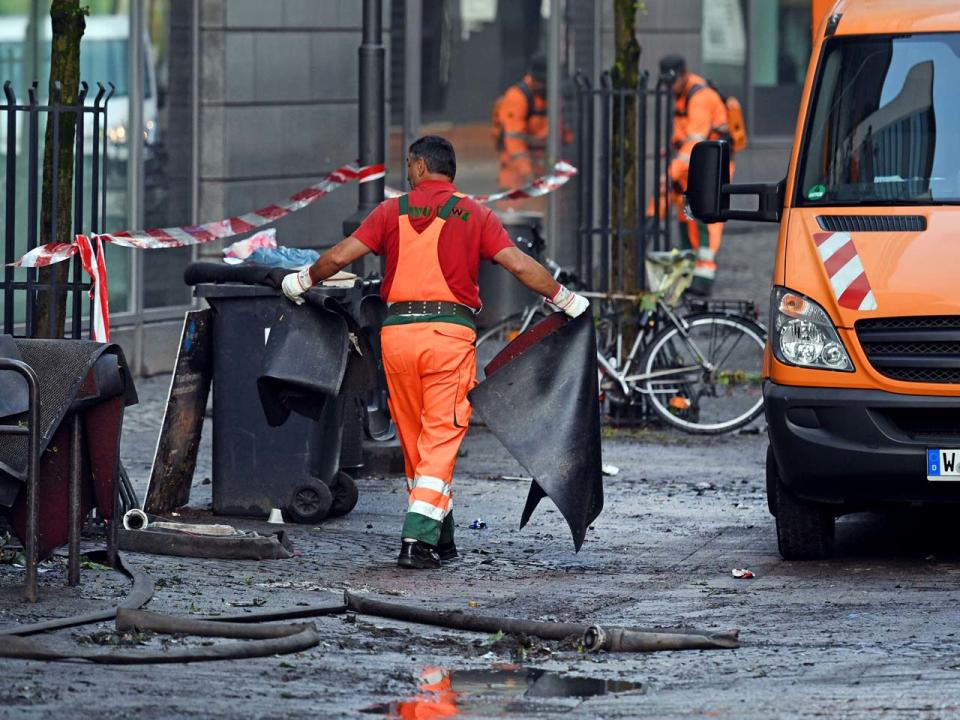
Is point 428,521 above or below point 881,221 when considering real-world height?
below

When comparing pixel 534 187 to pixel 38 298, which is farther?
pixel 534 187

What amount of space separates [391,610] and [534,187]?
636 centimetres

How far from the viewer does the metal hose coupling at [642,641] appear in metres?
6.64

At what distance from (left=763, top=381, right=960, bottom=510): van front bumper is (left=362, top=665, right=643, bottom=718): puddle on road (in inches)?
80.8

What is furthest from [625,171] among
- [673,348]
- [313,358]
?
[313,358]

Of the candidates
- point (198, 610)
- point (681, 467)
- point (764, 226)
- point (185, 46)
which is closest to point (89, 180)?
point (185, 46)

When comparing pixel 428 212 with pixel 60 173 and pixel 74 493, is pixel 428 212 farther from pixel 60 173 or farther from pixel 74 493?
pixel 74 493

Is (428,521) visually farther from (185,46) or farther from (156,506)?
(185,46)

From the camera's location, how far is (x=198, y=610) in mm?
7156

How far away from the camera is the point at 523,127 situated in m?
18.1

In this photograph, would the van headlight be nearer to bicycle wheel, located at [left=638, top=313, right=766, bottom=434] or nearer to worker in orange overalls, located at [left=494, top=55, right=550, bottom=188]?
bicycle wheel, located at [left=638, top=313, right=766, bottom=434]

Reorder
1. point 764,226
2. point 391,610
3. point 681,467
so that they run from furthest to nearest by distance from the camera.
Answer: point 764,226 → point 681,467 → point 391,610

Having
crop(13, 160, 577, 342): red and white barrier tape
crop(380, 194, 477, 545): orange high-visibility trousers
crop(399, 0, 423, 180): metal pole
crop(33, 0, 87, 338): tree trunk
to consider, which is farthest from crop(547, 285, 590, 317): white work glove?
crop(399, 0, 423, 180): metal pole

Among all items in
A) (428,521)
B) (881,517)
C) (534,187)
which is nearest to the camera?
(428,521)
